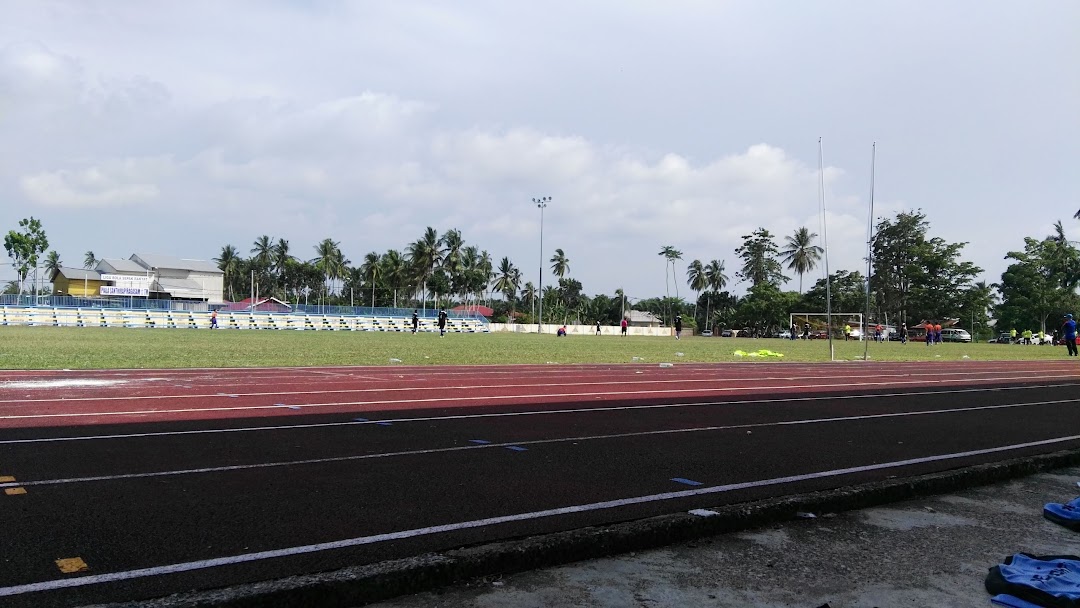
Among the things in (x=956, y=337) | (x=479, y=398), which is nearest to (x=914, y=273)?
(x=956, y=337)

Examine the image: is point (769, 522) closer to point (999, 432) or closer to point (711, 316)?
point (999, 432)

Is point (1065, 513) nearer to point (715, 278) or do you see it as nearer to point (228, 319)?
point (228, 319)

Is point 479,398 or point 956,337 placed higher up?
point 956,337

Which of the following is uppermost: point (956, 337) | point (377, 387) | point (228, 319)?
point (228, 319)

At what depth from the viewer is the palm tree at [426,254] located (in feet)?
315

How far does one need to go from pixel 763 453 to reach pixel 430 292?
98766mm

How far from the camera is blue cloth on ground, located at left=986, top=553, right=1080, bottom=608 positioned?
11.4 ft

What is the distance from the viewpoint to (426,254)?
96062 mm

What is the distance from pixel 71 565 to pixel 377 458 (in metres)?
3.13

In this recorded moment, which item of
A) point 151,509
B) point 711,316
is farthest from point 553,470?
point 711,316

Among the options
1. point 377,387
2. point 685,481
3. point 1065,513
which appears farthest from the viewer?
point 377,387

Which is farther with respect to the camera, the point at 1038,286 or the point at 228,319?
the point at 1038,286

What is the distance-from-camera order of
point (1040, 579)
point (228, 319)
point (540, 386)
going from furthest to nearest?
point (228, 319), point (540, 386), point (1040, 579)

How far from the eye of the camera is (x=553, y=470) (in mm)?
6398
